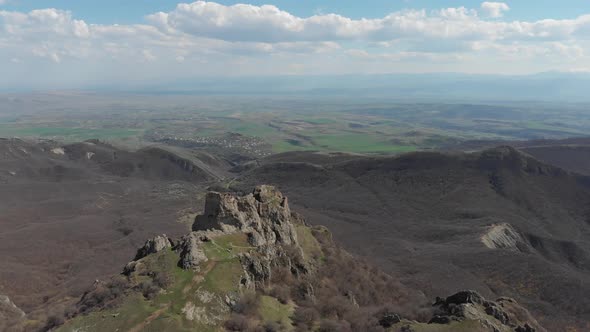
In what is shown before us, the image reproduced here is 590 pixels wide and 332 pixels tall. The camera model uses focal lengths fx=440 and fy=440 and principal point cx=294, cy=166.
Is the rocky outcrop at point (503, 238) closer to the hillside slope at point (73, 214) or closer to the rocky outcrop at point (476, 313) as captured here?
the rocky outcrop at point (476, 313)

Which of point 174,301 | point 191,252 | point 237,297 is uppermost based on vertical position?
point 191,252

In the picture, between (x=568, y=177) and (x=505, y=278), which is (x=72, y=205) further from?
(x=568, y=177)

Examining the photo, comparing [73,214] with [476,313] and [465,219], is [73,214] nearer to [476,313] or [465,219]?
[465,219]

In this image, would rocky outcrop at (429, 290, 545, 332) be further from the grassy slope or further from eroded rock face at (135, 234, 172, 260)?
eroded rock face at (135, 234, 172, 260)

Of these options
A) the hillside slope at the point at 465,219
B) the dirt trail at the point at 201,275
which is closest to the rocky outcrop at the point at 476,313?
the dirt trail at the point at 201,275

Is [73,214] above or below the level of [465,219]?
below

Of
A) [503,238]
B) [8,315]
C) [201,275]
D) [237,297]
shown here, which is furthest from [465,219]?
[8,315]
